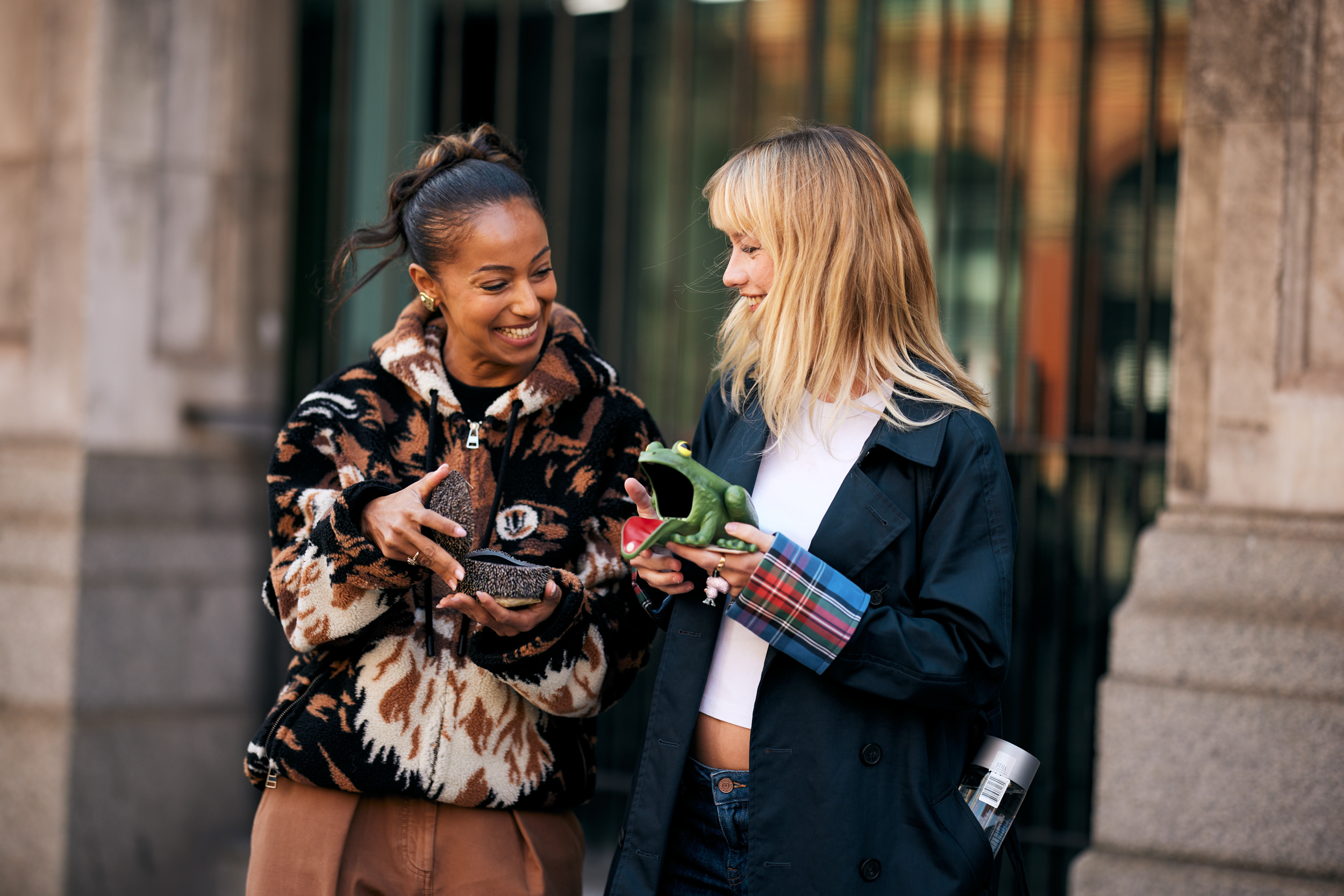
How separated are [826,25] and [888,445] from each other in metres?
2.81

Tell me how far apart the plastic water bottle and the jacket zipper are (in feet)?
4.02

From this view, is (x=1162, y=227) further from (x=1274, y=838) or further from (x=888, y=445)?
(x=888, y=445)

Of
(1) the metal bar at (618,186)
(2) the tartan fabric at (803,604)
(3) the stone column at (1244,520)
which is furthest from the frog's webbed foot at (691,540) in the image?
(1) the metal bar at (618,186)

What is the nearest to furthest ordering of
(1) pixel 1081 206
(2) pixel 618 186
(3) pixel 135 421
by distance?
(1) pixel 1081 206 → (2) pixel 618 186 → (3) pixel 135 421

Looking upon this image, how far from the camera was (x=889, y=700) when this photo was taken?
2.22 m

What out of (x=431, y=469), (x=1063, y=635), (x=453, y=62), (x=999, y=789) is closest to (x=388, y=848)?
(x=431, y=469)

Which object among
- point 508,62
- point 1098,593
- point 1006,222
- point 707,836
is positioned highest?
point 508,62

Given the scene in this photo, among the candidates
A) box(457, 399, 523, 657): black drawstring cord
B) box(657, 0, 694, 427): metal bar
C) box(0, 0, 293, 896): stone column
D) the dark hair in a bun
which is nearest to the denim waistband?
box(457, 399, 523, 657): black drawstring cord

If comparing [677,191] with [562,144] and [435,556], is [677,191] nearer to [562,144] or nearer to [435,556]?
[562,144]

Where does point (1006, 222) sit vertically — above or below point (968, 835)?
above

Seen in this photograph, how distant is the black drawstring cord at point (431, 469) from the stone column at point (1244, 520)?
1.90 meters

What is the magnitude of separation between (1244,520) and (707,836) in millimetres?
1939

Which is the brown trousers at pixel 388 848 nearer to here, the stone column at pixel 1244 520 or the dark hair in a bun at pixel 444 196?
the dark hair in a bun at pixel 444 196

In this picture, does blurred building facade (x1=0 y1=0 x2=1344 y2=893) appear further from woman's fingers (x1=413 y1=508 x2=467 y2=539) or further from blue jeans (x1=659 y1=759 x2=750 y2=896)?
woman's fingers (x1=413 y1=508 x2=467 y2=539)
